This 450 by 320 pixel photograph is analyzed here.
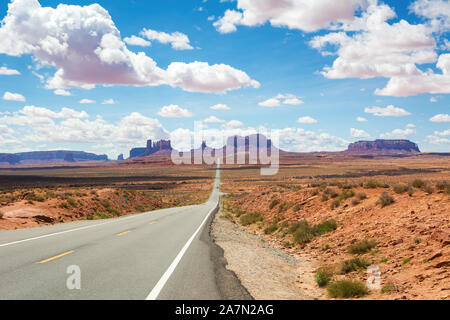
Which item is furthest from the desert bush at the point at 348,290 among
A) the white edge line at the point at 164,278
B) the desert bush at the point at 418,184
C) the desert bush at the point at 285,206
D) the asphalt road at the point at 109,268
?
the desert bush at the point at 285,206

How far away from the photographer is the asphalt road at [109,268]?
622 cm

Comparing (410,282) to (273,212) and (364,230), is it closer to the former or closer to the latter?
(364,230)

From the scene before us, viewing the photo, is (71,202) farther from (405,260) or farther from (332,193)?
(405,260)

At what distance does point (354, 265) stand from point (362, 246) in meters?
1.56

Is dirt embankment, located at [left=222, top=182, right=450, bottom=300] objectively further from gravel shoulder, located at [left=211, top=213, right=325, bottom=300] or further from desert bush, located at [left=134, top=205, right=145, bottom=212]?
desert bush, located at [left=134, top=205, right=145, bottom=212]

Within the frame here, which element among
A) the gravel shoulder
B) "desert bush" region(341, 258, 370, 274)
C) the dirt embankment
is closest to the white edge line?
the gravel shoulder

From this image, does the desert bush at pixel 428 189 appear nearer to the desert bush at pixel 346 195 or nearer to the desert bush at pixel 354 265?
the desert bush at pixel 346 195

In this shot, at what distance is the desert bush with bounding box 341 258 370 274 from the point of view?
949 cm

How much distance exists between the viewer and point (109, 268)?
8.16m

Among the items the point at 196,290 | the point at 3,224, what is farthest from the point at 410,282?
the point at 3,224

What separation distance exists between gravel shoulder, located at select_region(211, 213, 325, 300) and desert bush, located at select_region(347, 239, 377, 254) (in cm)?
139

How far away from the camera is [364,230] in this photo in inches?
500
